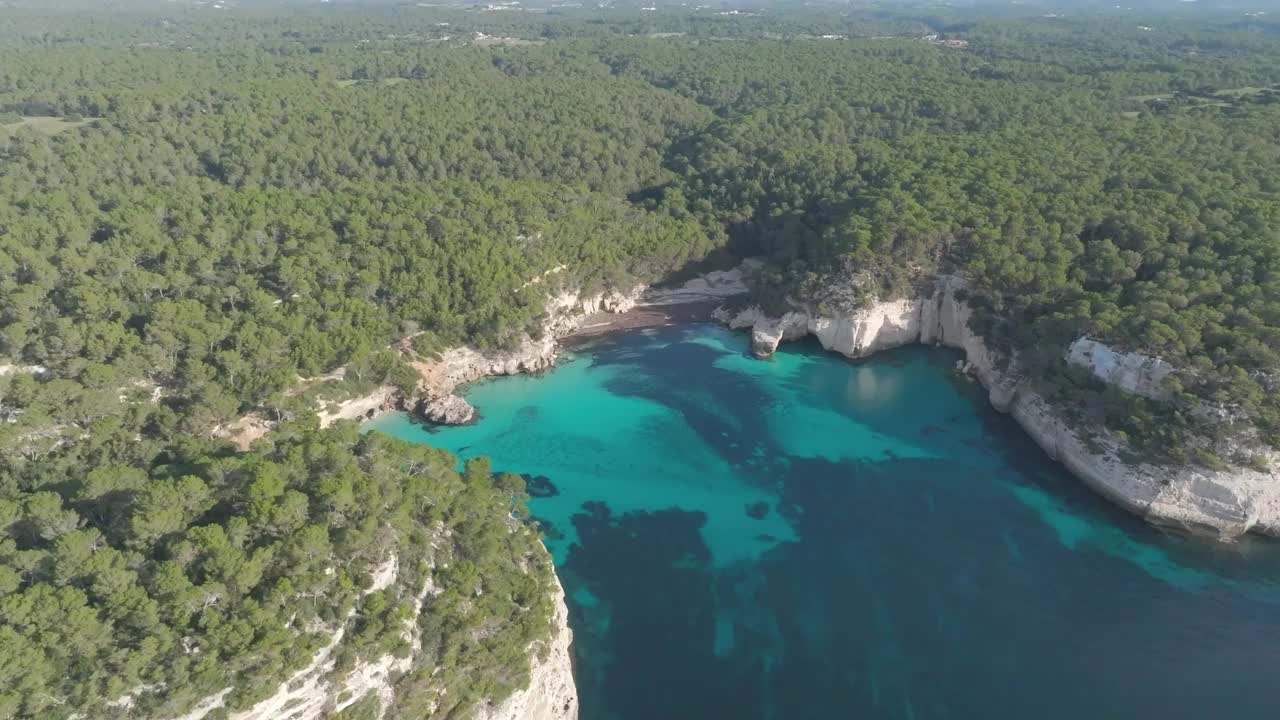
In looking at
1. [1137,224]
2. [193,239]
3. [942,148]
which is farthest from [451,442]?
[942,148]

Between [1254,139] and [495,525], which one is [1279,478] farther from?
[1254,139]

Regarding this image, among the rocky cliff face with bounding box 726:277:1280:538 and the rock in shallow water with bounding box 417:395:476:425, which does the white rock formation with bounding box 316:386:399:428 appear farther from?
the rocky cliff face with bounding box 726:277:1280:538

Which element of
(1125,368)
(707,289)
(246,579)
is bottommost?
(707,289)

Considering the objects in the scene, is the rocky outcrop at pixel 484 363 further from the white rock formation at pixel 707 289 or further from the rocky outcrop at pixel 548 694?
the rocky outcrop at pixel 548 694

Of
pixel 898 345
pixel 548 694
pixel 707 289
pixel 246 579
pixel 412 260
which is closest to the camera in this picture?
pixel 246 579

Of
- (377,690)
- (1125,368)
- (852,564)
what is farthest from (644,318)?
(377,690)

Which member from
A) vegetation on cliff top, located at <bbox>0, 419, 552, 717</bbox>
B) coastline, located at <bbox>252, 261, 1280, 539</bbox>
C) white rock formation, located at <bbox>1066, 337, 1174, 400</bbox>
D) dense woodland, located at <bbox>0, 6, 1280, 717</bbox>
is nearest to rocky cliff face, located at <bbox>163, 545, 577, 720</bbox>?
vegetation on cliff top, located at <bbox>0, 419, 552, 717</bbox>

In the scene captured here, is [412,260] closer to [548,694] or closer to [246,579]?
[246,579]
